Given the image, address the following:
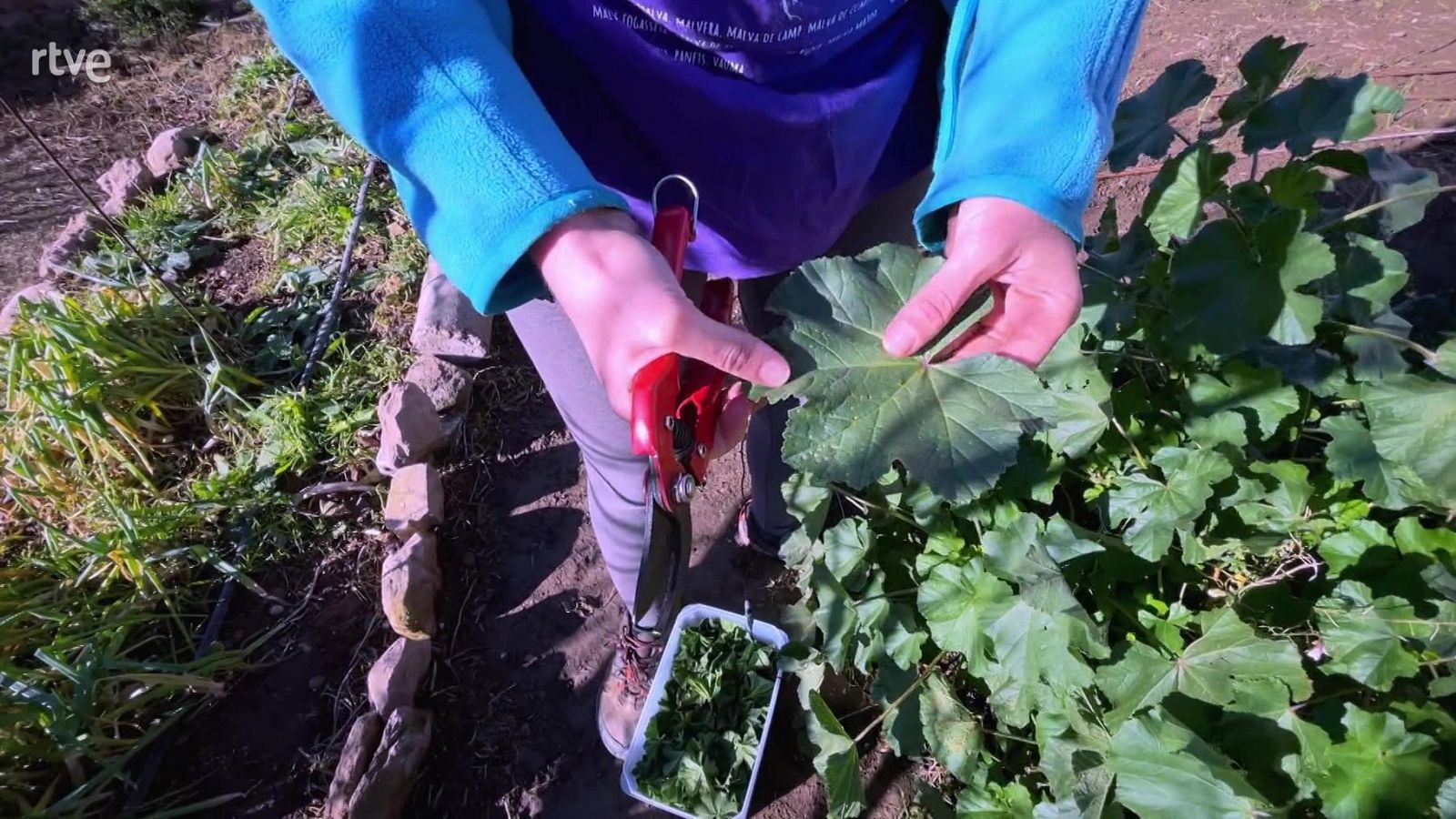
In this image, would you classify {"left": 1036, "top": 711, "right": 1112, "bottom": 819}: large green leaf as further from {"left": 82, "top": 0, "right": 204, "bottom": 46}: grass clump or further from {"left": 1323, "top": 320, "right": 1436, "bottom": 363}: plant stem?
{"left": 82, "top": 0, "right": 204, "bottom": 46}: grass clump

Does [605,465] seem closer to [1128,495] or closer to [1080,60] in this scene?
[1128,495]

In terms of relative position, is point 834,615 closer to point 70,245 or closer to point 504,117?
point 504,117

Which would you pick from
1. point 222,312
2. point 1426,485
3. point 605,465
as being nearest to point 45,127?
point 222,312

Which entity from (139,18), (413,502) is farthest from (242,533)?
(139,18)

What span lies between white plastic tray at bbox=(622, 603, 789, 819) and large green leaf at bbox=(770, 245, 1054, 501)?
0.82m

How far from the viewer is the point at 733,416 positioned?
1.21 metres

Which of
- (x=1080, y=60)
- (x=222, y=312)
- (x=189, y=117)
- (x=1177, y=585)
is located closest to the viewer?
(x=1080, y=60)

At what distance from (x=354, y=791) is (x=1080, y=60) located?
186cm

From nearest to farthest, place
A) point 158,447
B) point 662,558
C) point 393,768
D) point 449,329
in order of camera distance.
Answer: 1. point 662,558
2. point 393,768
3. point 158,447
4. point 449,329

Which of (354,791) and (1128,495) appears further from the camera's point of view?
(354,791)

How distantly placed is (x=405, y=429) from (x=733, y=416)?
4.59 ft

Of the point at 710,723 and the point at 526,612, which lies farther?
the point at 526,612

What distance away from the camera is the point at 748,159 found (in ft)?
3.93

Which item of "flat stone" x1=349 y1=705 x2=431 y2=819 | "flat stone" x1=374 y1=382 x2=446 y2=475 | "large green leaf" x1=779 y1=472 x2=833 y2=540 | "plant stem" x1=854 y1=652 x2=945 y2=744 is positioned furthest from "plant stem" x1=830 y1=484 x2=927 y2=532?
"flat stone" x1=374 y1=382 x2=446 y2=475
